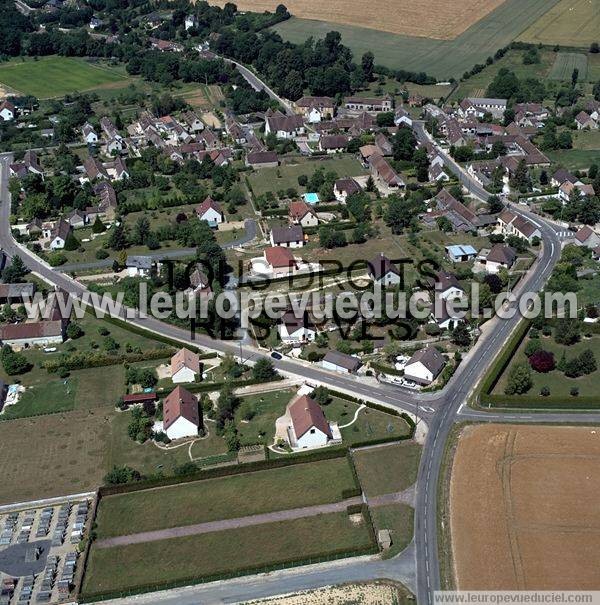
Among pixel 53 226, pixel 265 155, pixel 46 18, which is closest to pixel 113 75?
pixel 46 18

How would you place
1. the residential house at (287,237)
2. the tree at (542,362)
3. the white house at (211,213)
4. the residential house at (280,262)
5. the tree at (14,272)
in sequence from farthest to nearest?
the white house at (211,213)
the residential house at (287,237)
the residential house at (280,262)
the tree at (14,272)
the tree at (542,362)

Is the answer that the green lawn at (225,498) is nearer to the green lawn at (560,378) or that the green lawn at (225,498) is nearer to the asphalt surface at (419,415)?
the asphalt surface at (419,415)

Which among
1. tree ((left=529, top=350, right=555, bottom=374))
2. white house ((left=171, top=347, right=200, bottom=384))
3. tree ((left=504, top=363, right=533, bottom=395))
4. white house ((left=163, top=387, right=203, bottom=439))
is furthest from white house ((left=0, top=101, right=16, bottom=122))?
tree ((left=504, top=363, right=533, bottom=395))

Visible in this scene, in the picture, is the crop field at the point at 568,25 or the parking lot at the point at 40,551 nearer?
the parking lot at the point at 40,551

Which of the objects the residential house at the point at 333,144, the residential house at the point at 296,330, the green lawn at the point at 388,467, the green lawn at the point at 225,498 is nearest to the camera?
the green lawn at the point at 225,498

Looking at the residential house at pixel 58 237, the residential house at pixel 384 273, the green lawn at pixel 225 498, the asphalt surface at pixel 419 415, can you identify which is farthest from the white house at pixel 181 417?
the residential house at pixel 58 237

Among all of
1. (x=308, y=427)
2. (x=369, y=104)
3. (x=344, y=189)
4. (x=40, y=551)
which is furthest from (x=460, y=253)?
(x=369, y=104)

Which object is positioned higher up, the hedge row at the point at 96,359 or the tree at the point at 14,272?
the tree at the point at 14,272

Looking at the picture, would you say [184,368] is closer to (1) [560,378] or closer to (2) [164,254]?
(2) [164,254]
